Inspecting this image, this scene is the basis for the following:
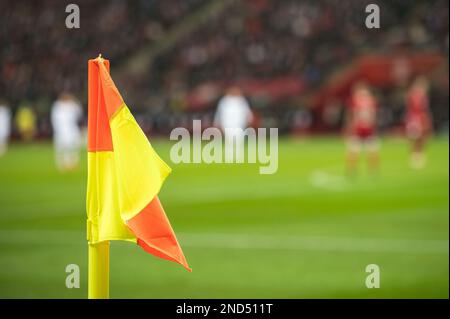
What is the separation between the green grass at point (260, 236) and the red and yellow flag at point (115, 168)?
Answer: 4.65 m

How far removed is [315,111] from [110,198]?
34.0 metres

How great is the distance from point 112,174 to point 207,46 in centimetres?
3787

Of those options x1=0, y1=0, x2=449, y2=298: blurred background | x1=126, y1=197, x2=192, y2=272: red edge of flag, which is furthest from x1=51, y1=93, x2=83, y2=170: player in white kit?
x1=126, y1=197, x2=192, y2=272: red edge of flag

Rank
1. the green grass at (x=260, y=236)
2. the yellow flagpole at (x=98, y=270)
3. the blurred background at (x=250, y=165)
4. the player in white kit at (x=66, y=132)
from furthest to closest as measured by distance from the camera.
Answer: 1. the player in white kit at (x=66, y=132)
2. the blurred background at (x=250, y=165)
3. the green grass at (x=260, y=236)
4. the yellow flagpole at (x=98, y=270)

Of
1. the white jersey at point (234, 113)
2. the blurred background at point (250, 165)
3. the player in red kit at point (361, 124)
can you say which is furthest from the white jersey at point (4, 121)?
the player in red kit at point (361, 124)

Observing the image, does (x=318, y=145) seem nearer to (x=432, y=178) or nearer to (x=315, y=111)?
(x=315, y=111)

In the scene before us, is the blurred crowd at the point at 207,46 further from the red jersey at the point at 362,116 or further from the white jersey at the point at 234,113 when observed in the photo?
the red jersey at the point at 362,116

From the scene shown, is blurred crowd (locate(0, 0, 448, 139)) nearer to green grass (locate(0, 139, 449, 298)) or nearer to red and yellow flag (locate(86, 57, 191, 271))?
green grass (locate(0, 139, 449, 298))

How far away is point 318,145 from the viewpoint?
3325cm

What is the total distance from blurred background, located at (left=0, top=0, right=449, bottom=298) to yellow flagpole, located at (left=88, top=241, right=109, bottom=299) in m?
4.70

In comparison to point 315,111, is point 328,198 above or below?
below

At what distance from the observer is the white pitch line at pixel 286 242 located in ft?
38.5
